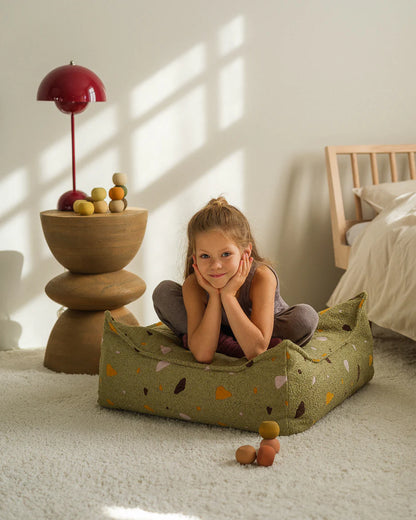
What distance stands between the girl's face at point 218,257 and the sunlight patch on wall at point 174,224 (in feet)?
2.99

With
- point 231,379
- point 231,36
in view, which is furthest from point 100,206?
point 231,36

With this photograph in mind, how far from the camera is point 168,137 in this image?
262 centimetres

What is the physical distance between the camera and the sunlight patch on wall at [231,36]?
2643mm

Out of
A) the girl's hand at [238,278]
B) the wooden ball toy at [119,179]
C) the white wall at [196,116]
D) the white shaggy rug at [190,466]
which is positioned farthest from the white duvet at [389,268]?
the wooden ball toy at [119,179]

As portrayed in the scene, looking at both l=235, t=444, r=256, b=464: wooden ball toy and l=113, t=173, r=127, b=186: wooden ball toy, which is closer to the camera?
l=235, t=444, r=256, b=464: wooden ball toy

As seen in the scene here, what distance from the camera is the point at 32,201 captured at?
8.05ft

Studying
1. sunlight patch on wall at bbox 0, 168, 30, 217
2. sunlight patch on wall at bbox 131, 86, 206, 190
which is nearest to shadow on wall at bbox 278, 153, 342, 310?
sunlight patch on wall at bbox 131, 86, 206, 190

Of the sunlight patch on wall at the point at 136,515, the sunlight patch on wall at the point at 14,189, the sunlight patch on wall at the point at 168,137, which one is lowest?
the sunlight patch on wall at the point at 136,515

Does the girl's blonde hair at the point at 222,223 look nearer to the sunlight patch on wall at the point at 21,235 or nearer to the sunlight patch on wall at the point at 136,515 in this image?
the sunlight patch on wall at the point at 136,515

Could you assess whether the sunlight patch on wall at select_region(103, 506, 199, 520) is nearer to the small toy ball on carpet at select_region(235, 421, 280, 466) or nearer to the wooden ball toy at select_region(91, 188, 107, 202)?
the small toy ball on carpet at select_region(235, 421, 280, 466)

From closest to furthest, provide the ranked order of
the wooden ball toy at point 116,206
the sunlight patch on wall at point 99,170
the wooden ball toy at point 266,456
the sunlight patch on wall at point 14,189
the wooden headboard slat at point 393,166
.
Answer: the wooden ball toy at point 266,456 → the wooden ball toy at point 116,206 → the sunlight patch on wall at point 14,189 → the sunlight patch on wall at point 99,170 → the wooden headboard slat at point 393,166

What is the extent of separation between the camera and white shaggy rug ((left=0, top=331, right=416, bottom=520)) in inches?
50.1

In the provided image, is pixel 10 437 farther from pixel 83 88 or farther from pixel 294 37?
pixel 294 37

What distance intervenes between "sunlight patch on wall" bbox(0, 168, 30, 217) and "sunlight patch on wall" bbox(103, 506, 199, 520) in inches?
56.5
